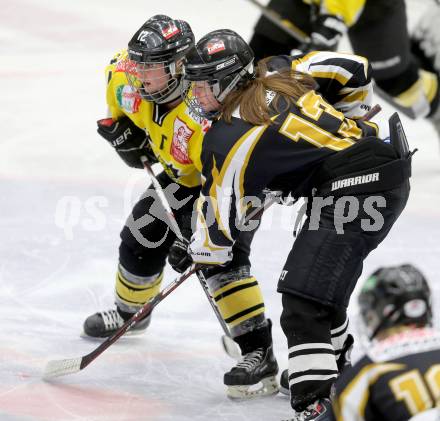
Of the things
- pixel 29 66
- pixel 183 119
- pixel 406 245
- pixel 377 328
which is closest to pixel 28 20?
pixel 29 66

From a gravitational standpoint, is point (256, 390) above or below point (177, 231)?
below

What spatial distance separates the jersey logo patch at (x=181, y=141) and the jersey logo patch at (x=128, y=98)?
20 centimetres

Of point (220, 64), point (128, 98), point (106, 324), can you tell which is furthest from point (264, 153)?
point (106, 324)

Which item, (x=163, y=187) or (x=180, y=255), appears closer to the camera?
(x=180, y=255)

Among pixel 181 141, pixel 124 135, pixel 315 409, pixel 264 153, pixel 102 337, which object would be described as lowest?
pixel 102 337

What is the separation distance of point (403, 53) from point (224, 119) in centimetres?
257

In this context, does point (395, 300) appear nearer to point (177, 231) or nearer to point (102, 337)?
point (177, 231)

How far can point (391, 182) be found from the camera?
2.83 m

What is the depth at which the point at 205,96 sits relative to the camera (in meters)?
2.83

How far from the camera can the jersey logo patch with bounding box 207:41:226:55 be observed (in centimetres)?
280

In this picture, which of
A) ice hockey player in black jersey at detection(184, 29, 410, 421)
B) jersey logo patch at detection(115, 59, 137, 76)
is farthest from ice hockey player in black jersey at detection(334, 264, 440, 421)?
jersey logo patch at detection(115, 59, 137, 76)

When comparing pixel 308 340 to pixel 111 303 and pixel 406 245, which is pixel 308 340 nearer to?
pixel 111 303

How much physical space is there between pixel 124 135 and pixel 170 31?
1.54 feet

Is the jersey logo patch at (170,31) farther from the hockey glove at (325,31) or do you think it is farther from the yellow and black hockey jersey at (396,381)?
the hockey glove at (325,31)
